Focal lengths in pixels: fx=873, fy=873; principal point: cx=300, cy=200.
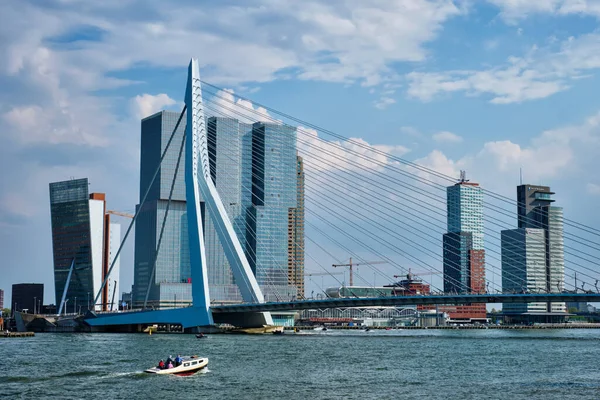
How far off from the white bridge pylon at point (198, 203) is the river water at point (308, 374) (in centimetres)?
1731

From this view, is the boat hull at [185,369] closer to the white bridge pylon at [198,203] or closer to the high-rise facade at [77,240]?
the white bridge pylon at [198,203]

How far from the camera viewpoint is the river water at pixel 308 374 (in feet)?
138

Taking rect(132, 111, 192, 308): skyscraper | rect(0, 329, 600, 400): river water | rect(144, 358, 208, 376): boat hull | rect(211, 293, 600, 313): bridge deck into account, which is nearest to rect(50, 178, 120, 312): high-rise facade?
rect(132, 111, 192, 308): skyscraper

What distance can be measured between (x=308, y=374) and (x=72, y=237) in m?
142

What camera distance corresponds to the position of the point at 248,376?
4919 cm

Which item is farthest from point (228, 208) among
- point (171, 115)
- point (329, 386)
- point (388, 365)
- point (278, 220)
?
point (329, 386)

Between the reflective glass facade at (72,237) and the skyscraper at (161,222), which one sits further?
the skyscraper at (161,222)

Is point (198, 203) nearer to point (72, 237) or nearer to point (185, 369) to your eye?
point (185, 369)

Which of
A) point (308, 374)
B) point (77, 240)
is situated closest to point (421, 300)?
point (308, 374)

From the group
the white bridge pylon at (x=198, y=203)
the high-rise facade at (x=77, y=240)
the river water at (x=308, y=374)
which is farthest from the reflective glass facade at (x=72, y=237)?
the river water at (x=308, y=374)

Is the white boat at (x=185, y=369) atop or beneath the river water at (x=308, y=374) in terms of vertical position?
atop

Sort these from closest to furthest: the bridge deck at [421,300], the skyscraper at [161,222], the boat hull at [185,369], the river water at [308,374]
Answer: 1. the river water at [308,374]
2. the boat hull at [185,369]
3. the bridge deck at [421,300]
4. the skyscraper at [161,222]

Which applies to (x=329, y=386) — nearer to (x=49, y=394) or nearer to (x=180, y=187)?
(x=49, y=394)

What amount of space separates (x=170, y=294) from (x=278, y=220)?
32.8 metres
